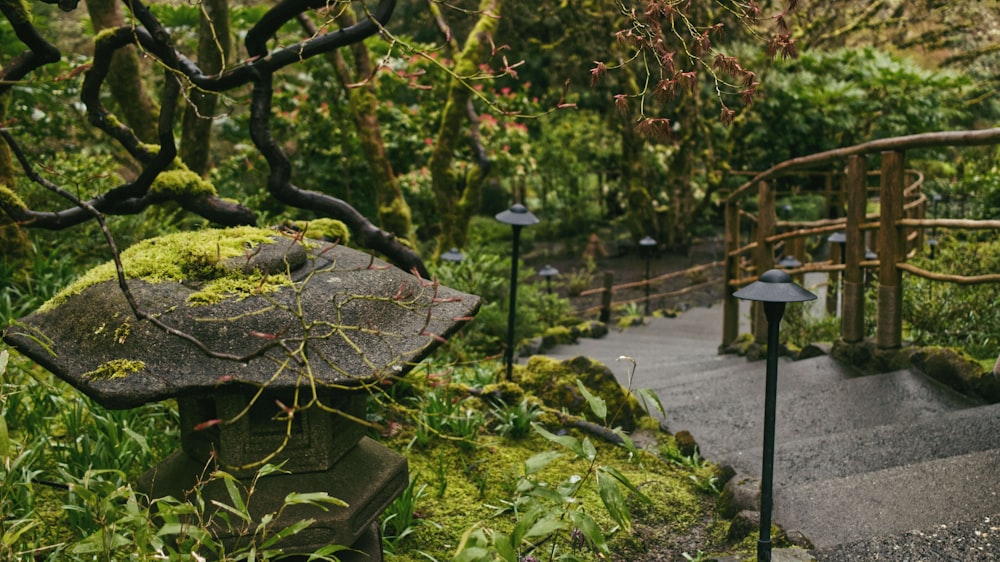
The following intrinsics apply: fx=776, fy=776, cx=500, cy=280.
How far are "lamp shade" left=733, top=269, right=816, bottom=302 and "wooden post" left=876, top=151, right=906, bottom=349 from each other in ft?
7.06

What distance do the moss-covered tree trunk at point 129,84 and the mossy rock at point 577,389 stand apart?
3.71 meters

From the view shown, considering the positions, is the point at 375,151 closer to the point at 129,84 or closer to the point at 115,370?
the point at 129,84

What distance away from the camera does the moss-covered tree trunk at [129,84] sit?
5533 millimetres

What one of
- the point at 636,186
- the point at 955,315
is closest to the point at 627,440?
the point at 955,315

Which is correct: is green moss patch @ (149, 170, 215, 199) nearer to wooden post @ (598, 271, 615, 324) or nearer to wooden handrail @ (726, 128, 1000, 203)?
wooden handrail @ (726, 128, 1000, 203)

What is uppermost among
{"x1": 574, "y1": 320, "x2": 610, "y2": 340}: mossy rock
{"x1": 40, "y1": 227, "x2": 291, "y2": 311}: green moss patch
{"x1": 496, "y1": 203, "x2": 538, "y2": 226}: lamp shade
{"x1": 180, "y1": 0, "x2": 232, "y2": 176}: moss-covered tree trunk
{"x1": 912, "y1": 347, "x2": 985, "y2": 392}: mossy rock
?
{"x1": 180, "y1": 0, "x2": 232, "y2": 176}: moss-covered tree trunk

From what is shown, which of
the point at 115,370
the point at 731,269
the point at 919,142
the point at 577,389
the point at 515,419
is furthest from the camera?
the point at 731,269

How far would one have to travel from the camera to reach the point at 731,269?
6.88m

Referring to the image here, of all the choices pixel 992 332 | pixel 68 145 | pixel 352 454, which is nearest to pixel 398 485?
pixel 352 454

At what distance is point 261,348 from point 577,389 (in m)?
2.64

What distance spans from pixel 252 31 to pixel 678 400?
3.49 metres

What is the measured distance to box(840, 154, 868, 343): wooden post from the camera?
466 centimetres

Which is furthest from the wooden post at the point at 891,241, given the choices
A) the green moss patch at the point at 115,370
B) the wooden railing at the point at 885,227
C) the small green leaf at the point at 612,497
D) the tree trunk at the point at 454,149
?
the green moss patch at the point at 115,370

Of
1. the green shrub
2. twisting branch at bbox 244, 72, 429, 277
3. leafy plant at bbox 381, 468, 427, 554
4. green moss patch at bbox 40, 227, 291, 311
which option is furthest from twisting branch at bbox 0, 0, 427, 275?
the green shrub
